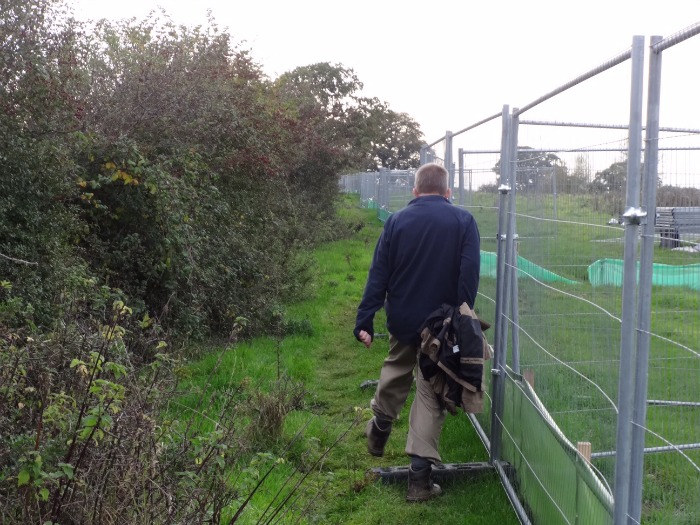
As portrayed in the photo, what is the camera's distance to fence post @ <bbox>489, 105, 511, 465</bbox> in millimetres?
5488

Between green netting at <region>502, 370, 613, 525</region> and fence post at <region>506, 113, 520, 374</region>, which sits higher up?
fence post at <region>506, 113, 520, 374</region>

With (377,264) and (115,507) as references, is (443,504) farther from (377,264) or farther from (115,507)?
(115,507)

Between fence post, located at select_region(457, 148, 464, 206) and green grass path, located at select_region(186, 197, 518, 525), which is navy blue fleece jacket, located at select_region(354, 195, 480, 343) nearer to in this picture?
green grass path, located at select_region(186, 197, 518, 525)

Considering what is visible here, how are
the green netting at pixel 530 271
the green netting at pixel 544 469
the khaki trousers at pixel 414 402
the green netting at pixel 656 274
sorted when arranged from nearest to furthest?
the green netting at pixel 656 274 < the green netting at pixel 544 469 < the green netting at pixel 530 271 < the khaki trousers at pixel 414 402

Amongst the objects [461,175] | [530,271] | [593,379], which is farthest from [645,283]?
[461,175]

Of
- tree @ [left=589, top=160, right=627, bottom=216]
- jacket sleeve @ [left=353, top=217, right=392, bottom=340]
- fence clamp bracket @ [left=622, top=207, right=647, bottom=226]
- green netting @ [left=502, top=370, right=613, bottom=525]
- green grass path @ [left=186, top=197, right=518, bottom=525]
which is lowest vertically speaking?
green grass path @ [left=186, top=197, right=518, bottom=525]

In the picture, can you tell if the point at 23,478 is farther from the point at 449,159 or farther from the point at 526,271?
the point at 449,159

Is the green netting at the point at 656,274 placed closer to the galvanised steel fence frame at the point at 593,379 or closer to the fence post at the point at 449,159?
the galvanised steel fence frame at the point at 593,379

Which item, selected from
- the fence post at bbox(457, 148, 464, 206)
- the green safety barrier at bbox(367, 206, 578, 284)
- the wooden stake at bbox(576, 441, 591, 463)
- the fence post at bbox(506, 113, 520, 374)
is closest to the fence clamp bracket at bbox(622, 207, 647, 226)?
the green safety barrier at bbox(367, 206, 578, 284)

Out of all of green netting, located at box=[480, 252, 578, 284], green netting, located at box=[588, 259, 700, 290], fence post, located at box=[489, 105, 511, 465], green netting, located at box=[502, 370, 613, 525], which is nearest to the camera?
green netting, located at box=[588, 259, 700, 290]

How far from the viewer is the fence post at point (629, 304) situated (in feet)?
9.70

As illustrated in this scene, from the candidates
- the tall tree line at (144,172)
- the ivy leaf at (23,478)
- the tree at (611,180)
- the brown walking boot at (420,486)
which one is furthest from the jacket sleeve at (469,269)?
the ivy leaf at (23,478)

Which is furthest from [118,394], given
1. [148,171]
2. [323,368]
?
[323,368]

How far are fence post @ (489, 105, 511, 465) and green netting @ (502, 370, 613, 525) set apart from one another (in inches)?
4.7
